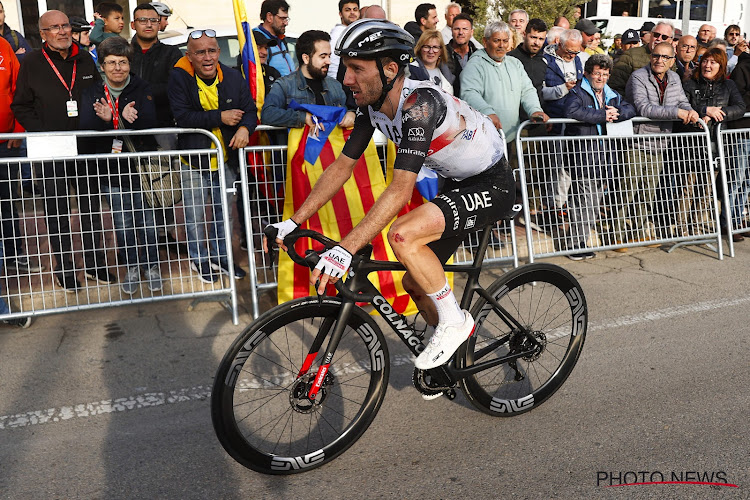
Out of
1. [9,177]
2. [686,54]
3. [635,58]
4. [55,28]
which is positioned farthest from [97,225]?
[686,54]

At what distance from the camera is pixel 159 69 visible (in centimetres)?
707

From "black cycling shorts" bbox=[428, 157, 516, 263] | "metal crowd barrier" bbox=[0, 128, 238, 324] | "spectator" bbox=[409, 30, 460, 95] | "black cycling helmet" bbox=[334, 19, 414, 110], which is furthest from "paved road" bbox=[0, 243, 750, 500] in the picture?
"spectator" bbox=[409, 30, 460, 95]

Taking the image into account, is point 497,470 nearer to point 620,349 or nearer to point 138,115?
point 620,349

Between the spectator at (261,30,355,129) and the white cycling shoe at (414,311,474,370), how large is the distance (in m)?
2.96

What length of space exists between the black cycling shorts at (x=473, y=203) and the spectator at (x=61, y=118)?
3041mm

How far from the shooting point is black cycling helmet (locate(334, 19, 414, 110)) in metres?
3.24

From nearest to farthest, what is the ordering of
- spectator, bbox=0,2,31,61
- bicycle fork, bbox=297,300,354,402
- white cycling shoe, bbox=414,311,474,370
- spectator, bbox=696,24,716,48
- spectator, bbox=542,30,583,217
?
bicycle fork, bbox=297,300,354,402, white cycling shoe, bbox=414,311,474,370, spectator, bbox=542,30,583,217, spectator, bbox=0,2,31,61, spectator, bbox=696,24,716,48

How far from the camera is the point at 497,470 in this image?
3482 millimetres

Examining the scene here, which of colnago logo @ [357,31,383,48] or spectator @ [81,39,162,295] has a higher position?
colnago logo @ [357,31,383,48]

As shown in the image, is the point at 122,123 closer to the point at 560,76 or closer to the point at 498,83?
the point at 498,83

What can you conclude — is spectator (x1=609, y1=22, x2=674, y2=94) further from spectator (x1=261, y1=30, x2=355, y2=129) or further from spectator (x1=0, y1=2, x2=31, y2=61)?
spectator (x1=0, y1=2, x2=31, y2=61)

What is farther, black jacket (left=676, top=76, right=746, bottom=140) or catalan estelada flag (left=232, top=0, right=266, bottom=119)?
black jacket (left=676, top=76, right=746, bottom=140)

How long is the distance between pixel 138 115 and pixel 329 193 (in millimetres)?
3046

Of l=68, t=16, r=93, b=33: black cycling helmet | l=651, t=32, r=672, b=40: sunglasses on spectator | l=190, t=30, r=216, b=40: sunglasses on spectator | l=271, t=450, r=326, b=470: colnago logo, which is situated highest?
l=68, t=16, r=93, b=33: black cycling helmet
